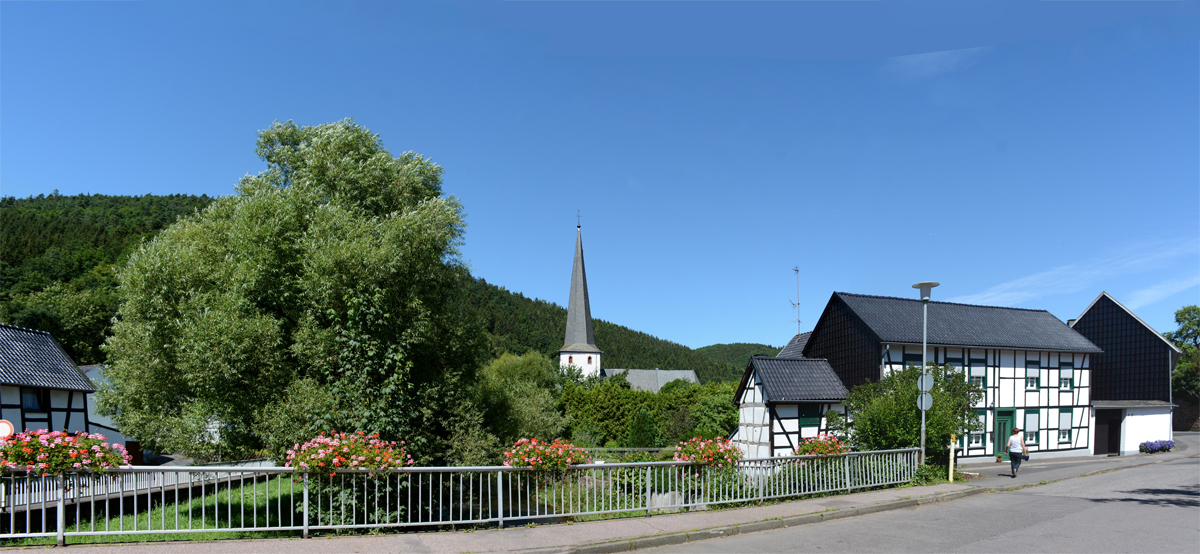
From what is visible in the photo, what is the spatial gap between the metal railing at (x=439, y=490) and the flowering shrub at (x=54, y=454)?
0.15m

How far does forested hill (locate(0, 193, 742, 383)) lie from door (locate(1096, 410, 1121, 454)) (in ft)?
93.1

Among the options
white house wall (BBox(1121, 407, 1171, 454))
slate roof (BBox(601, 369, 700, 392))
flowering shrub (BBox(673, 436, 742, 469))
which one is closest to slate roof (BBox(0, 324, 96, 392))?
flowering shrub (BBox(673, 436, 742, 469))

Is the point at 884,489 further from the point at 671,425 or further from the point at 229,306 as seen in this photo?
the point at 671,425

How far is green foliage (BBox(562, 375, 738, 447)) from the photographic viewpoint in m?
37.5

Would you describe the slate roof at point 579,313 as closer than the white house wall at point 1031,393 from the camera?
No

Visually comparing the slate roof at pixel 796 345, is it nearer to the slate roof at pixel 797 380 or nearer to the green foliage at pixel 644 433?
the slate roof at pixel 797 380

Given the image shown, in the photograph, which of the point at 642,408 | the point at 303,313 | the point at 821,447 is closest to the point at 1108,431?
the point at 642,408

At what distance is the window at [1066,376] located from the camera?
29797mm

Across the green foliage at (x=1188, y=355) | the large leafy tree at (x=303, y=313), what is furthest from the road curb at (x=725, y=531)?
the green foliage at (x=1188, y=355)

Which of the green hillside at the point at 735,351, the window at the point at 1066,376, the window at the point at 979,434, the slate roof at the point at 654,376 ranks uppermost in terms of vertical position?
the window at the point at 1066,376

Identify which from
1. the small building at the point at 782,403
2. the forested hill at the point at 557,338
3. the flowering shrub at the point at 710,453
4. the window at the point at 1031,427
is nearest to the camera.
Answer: the flowering shrub at the point at 710,453

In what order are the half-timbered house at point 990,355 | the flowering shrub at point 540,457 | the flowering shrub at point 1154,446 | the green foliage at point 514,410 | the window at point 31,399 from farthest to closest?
the flowering shrub at point 1154,446
the window at point 31,399
the half-timbered house at point 990,355
the green foliage at point 514,410
the flowering shrub at point 540,457

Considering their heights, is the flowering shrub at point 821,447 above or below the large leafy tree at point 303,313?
below

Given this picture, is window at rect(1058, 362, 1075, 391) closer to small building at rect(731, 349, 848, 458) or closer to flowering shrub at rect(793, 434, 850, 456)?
small building at rect(731, 349, 848, 458)
